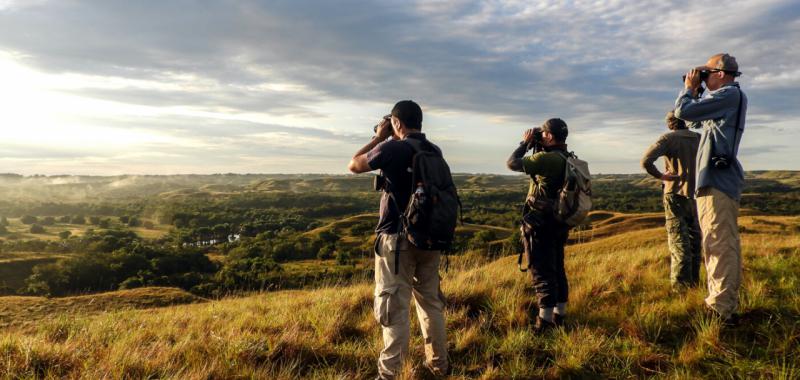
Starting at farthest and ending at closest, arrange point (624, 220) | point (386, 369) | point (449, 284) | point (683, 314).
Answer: point (624, 220)
point (449, 284)
point (683, 314)
point (386, 369)

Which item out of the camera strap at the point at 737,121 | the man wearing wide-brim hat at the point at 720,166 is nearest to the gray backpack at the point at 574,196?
the man wearing wide-brim hat at the point at 720,166

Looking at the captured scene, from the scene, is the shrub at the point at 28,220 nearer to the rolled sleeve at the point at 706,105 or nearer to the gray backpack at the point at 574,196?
the gray backpack at the point at 574,196

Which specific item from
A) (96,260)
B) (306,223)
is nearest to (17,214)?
(306,223)

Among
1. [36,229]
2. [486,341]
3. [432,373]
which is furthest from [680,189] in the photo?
[36,229]

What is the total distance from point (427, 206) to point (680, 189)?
12.4 feet

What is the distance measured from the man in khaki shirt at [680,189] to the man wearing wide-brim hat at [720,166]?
1210 millimetres

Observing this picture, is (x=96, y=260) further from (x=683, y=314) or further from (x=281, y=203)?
(x=281, y=203)

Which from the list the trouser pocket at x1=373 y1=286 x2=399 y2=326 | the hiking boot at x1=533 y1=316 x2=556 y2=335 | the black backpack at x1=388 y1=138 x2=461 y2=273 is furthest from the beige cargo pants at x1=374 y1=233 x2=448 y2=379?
the hiking boot at x1=533 y1=316 x2=556 y2=335

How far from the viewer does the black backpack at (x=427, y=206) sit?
375 cm

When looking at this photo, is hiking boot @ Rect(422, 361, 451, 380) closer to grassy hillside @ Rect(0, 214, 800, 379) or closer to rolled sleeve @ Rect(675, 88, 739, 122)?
grassy hillside @ Rect(0, 214, 800, 379)

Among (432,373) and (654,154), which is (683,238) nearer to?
(654,154)

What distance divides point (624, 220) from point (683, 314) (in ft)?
178

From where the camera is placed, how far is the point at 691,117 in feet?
14.6

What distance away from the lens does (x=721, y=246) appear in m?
4.40
